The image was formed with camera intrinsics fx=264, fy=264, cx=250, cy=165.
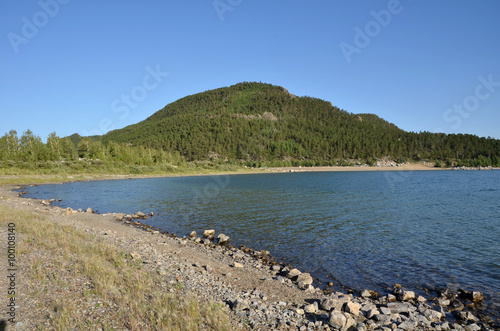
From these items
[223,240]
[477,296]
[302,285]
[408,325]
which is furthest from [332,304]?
[223,240]

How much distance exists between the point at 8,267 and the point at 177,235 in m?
12.9

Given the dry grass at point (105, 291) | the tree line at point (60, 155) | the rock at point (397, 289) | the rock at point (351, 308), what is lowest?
the rock at point (397, 289)

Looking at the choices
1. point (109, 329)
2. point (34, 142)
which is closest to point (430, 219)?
point (109, 329)

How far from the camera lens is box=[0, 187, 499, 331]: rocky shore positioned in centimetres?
880

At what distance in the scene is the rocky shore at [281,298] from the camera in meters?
8.80

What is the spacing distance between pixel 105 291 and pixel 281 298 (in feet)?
21.9

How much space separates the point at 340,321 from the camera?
8578 millimetres

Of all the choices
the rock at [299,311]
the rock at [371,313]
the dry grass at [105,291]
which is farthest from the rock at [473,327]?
the dry grass at [105,291]

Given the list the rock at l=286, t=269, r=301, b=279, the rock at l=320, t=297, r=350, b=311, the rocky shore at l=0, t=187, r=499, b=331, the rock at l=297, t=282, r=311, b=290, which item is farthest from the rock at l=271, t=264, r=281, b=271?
the rock at l=320, t=297, r=350, b=311

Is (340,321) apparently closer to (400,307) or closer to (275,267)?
(400,307)

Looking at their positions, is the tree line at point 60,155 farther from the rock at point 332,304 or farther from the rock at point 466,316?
the rock at point 466,316

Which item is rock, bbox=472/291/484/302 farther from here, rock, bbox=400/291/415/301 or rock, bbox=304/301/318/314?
rock, bbox=304/301/318/314

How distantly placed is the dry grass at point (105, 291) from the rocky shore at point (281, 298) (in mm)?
802

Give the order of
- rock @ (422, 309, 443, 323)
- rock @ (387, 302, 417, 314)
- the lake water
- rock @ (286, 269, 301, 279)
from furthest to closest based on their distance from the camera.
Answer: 1. the lake water
2. rock @ (286, 269, 301, 279)
3. rock @ (387, 302, 417, 314)
4. rock @ (422, 309, 443, 323)
